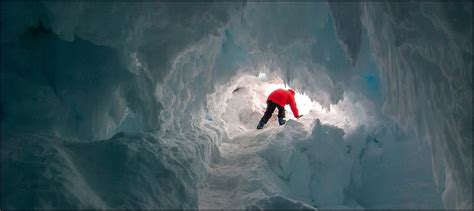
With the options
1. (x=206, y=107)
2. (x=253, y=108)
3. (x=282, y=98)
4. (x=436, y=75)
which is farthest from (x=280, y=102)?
(x=436, y=75)

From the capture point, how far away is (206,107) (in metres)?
7.53

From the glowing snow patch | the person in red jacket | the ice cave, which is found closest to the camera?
the ice cave

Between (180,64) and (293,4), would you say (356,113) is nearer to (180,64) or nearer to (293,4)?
(293,4)

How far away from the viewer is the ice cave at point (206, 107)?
3.09 m

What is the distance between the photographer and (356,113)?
294 inches

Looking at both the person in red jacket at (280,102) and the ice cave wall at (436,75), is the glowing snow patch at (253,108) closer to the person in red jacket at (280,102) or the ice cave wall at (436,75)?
the person in red jacket at (280,102)

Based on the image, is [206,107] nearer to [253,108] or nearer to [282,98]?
[282,98]

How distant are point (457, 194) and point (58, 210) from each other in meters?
3.51

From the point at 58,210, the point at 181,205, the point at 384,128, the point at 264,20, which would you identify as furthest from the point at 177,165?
the point at 384,128

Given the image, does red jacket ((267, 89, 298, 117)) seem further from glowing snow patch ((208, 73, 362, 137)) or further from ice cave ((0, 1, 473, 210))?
ice cave ((0, 1, 473, 210))

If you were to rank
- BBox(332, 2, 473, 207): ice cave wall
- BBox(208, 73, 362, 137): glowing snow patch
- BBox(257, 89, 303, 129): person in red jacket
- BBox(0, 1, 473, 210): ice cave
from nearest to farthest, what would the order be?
BBox(332, 2, 473, 207): ice cave wall
BBox(0, 1, 473, 210): ice cave
BBox(208, 73, 362, 137): glowing snow patch
BBox(257, 89, 303, 129): person in red jacket

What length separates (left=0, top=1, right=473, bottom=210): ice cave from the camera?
3.09 metres

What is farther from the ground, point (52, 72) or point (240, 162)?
point (52, 72)

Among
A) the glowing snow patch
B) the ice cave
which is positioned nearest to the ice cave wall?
the ice cave
